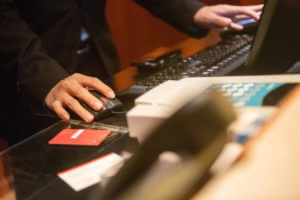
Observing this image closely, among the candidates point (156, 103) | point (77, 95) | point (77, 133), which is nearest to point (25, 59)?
point (77, 95)

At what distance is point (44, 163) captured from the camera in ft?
1.98

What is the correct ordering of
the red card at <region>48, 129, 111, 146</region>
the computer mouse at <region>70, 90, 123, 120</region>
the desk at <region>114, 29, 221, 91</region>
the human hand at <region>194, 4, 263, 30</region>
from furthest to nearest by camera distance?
the human hand at <region>194, 4, 263, 30</region> → the desk at <region>114, 29, 221, 91</region> → the computer mouse at <region>70, 90, 123, 120</region> → the red card at <region>48, 129, 111, 146</region>

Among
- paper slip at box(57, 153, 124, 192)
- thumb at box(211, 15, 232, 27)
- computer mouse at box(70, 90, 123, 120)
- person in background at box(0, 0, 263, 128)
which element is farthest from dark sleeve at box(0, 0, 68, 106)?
thumb at box(211, 15, 232, 27)

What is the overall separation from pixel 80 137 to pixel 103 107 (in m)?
0.11

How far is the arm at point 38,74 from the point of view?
2.59 feet

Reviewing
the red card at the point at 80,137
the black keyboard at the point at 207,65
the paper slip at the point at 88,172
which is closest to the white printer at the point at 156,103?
the paper slip at the point at 88,172

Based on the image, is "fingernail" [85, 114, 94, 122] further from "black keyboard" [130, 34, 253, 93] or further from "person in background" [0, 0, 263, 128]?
"black keyboard" [130, 34, 253, 93]

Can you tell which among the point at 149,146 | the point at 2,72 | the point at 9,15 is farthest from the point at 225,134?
the point at 2,72

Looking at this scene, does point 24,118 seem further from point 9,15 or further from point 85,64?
point 9,15

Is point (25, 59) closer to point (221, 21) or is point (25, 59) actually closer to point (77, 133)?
point (77, 133)

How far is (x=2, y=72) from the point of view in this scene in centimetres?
128

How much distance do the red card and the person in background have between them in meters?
0.05

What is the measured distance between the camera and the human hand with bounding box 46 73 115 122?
76 cm

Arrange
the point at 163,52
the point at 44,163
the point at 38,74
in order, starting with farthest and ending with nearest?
1. the point at 163,52
2. the point at 38,74
3. the point at 44,163
